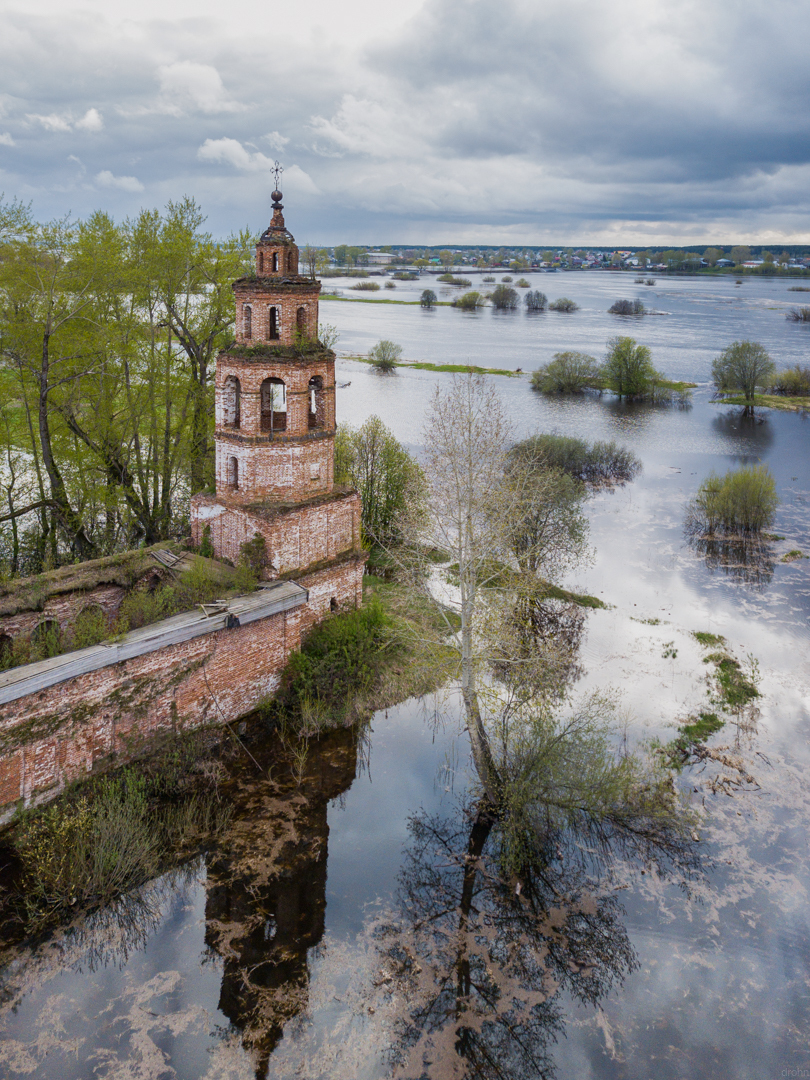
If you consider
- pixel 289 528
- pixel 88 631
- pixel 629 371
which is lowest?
pixel 88 631

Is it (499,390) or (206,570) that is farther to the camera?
(499,390)

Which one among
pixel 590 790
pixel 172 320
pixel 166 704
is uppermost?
pixel 172 320

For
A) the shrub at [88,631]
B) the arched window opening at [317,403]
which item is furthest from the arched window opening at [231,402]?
the shrub at [88,631]

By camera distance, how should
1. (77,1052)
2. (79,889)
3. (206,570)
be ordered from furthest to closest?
(206,570)
(79,889)
(77,1052)

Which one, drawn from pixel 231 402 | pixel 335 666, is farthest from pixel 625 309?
pixel 335 666

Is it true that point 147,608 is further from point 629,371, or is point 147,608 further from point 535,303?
point 535,303

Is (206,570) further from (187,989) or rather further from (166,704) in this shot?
(187,989)

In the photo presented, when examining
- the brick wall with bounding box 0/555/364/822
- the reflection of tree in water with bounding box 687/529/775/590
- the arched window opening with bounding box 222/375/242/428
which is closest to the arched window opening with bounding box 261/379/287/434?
the arched window opening with bounding box 222/375/242/428

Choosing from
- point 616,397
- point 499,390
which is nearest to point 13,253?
point 499,390

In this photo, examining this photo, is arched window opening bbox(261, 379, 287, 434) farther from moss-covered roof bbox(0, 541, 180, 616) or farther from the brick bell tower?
moss-covered roof bbox(0, 541, 180, 616)
